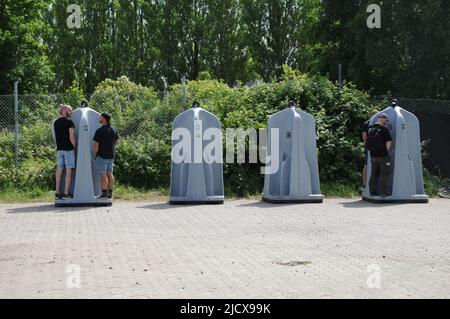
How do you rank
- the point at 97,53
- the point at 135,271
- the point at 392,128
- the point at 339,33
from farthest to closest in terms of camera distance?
the point at 97,53
the point at 339,33
the point at 392,128
the point at 135,271

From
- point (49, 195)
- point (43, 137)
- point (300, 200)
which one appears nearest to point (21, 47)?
point (43, 137)

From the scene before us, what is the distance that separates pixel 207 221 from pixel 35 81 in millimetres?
18306

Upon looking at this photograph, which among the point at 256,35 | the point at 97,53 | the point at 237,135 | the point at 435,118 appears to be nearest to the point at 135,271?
the point at 237,135

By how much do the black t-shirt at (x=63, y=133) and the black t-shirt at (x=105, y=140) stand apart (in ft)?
1.59

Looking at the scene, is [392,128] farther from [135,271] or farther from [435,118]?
[135,271]

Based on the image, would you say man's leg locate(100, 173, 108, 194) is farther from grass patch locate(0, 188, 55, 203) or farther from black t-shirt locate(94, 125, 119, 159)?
grass patch locate(0, 188, 55, 203)

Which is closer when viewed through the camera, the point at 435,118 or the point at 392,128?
the point at 392,128

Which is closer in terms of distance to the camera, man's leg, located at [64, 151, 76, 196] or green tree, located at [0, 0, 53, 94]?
man's leg, located at [64, 151, 76, 196]

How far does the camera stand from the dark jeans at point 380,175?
1309 cm

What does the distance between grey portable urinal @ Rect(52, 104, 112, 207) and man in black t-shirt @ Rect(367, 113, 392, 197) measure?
16.2 feet

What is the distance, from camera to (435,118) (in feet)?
55.1

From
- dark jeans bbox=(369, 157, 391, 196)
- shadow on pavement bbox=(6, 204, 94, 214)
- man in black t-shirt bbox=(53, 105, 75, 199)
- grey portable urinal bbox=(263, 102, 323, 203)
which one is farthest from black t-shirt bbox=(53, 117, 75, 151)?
dark jeans bbox=(369, 157, 391, 196)

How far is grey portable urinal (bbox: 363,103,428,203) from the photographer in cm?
1316

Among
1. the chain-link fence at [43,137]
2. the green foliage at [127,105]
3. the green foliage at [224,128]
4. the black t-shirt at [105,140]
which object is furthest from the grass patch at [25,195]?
the green foliage at [127,105]
